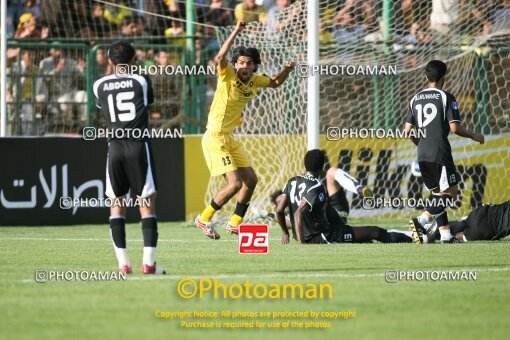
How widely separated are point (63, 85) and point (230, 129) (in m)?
6.98

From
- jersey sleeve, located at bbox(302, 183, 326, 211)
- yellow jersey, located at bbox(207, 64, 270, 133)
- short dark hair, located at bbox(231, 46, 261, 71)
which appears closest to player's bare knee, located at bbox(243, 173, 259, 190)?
yellow jersey, located at bbox(207, 64, 270, 133)

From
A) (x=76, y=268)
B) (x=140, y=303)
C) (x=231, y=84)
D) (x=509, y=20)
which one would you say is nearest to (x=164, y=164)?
(x=231, y=84)

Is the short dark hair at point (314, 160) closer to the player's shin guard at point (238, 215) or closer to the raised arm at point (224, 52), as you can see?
the player's shin guard at point (238, 215)

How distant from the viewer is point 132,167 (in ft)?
31.1

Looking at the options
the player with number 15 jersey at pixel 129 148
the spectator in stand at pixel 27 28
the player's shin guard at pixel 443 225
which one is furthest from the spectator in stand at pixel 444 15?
the player with number 15 jersey at pixel 129 148

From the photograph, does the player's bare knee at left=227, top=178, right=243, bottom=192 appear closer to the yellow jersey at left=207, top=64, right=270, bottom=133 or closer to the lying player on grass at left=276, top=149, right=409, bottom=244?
the lying player on grass at left=276, top=149, right=409, bottom=244

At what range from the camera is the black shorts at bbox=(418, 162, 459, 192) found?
1339 cm

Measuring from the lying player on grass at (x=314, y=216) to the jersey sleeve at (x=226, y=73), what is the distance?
1.39 m

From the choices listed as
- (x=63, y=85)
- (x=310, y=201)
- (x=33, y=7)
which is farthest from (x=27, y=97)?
(x=310, y=201)

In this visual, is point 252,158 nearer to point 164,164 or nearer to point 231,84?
point 164,164

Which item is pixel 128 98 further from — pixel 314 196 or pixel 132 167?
pixel 314 196

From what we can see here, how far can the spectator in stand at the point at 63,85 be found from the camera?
63.5 ft

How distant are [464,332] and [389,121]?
12.1 meters

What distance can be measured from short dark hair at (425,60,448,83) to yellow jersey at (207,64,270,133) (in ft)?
6.73
